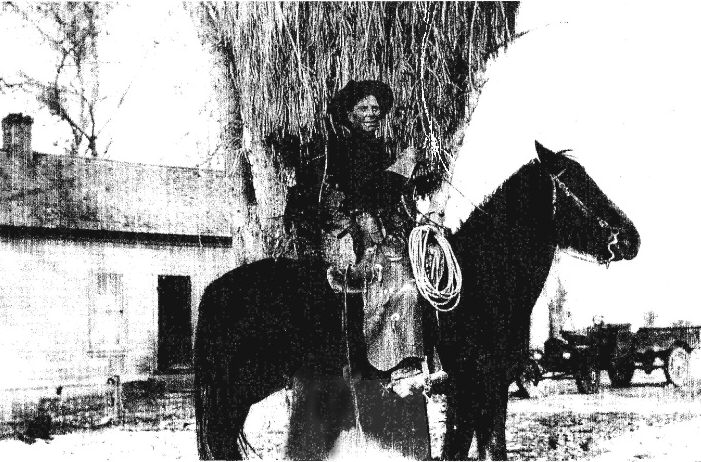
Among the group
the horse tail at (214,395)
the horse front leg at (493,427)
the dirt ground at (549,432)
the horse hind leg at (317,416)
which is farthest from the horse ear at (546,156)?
the horse tail at (214,395)

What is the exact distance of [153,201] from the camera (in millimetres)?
5844

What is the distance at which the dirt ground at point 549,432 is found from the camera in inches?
155

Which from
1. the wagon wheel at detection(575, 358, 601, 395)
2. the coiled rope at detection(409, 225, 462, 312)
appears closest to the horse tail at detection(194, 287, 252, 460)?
the coiled rope at detection(409, 225, 462, 312)

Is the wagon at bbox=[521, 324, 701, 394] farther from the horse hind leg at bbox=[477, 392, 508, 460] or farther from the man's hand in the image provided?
the man's hand

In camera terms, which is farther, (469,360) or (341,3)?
(341,3)

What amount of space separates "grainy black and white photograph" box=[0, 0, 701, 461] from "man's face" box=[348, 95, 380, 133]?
0.06 ft

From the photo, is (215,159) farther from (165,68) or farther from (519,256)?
(519,256)

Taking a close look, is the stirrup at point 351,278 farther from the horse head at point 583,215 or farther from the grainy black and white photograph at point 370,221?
the horse head at point 583,215

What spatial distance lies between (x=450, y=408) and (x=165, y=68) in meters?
2.88

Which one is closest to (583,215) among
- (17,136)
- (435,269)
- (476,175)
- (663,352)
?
(476,175)

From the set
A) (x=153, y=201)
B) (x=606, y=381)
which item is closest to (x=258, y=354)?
(x=153, y=201)

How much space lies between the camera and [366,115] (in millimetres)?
4305

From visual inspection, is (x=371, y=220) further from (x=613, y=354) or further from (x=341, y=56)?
(x=613, y=354)

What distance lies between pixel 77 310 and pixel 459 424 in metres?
2.59
